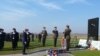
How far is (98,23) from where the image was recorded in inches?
1368

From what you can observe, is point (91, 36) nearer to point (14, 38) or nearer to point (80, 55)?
point (14, 38)

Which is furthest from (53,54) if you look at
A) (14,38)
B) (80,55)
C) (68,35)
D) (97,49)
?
(14,38)

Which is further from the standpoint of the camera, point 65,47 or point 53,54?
point 65,47

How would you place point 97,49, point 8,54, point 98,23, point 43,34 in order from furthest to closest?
1. point 43,34
2. point 98,23
3. point 97,49
4. point 8,54

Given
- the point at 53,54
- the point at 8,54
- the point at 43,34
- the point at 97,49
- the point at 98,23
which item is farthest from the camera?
the point at 43,34

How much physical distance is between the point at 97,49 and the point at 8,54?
7.32 m

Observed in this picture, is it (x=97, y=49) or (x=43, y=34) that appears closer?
(x=97, y=49)

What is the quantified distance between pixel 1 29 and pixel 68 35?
759 cm

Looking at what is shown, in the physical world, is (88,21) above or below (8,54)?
above

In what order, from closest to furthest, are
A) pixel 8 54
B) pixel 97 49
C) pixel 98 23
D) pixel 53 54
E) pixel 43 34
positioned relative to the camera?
pixel 53 54 < pixel 8 54 < pixel 97 49 < pixel 98 23 < pixel 43 34

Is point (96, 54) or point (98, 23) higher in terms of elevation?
point (98, 23)

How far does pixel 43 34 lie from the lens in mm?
38156

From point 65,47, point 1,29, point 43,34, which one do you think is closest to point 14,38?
point 1,29

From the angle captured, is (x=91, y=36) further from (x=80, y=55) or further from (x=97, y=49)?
(x=80, y=55)
